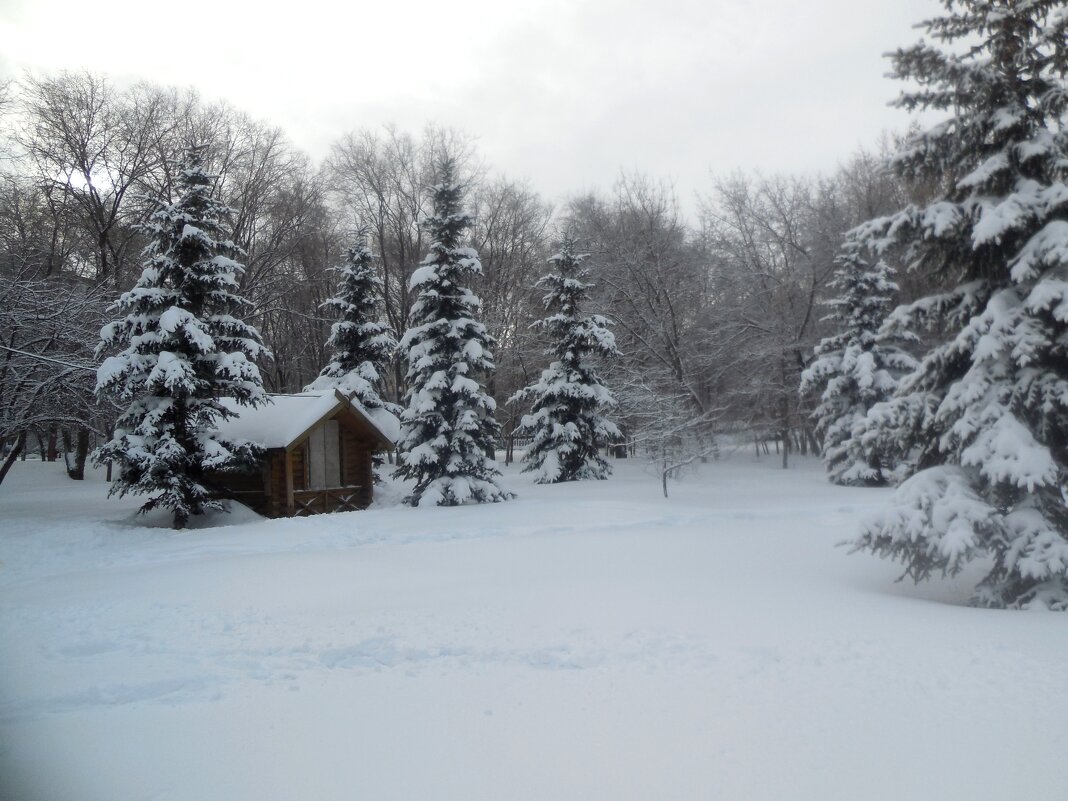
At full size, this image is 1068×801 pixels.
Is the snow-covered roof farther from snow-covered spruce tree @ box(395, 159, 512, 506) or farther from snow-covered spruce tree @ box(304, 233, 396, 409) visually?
snow-covered spruce tree @ box(304, 233, 396, 409)

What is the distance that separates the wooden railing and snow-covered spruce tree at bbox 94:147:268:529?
285cm

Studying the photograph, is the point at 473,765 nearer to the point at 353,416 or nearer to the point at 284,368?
the point at 353,416

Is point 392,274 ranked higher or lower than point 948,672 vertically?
higher

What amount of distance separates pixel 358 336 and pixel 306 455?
6.13m

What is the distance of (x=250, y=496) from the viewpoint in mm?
20547

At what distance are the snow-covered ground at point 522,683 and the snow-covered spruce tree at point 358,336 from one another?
13.6 metres

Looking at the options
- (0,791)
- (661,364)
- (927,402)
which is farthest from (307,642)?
(661,364)

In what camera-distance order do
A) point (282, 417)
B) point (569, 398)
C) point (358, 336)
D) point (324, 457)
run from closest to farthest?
point (282, 417) < point (324, 457) < point (569, 398) < point (358, 336)

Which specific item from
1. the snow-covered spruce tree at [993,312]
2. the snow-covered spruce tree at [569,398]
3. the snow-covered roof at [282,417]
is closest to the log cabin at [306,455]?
the snow-covered roof at [282,417]

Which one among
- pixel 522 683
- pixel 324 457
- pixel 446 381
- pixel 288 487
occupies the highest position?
pixel 446 381

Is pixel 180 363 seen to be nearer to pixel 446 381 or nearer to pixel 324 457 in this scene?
pixel 446 381

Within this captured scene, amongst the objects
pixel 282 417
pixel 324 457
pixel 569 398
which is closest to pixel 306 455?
pixel 324 457

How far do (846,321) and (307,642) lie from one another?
24.6 metres

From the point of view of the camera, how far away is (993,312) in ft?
29.5
